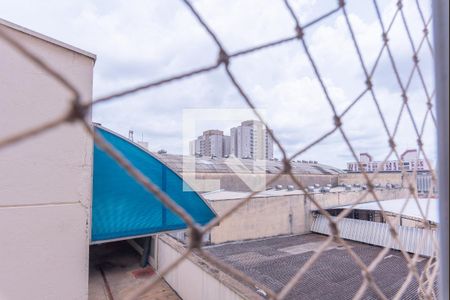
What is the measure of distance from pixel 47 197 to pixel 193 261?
206 centimetres

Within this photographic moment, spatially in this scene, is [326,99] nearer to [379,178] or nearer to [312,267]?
[312,267]

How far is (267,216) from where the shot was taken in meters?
6.03

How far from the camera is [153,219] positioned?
2.26 m

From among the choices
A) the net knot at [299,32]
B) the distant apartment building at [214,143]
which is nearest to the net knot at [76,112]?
the net knot at [299,32]

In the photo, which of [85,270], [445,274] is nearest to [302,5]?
[445,274]

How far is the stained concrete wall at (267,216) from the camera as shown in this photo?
17.4 ft

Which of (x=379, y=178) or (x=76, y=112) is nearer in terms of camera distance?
(x=76, y=112)

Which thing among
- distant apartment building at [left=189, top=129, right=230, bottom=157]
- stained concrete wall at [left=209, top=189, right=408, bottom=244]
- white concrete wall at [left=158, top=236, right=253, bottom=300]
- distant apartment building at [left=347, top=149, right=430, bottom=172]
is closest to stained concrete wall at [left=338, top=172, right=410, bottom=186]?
stained concrete wall at [left=209, top=189, right=408, bottom=244]

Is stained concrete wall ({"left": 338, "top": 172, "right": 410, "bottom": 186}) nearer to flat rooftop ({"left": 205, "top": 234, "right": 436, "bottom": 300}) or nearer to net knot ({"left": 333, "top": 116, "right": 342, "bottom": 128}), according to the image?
flat rooftop ({"left": 205, "top": 234, "right": 436, "bottom": 300})

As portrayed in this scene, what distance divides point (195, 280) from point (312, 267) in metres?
2.15

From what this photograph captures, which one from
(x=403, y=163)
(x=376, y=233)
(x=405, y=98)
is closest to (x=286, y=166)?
(x=405, y=98)

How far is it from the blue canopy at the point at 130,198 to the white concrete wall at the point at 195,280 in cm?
64

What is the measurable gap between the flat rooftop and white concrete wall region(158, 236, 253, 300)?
3.37ft

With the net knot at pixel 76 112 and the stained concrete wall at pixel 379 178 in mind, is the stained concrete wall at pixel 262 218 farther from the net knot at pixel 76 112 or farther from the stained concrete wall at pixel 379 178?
the net knot at pixel 76 112
